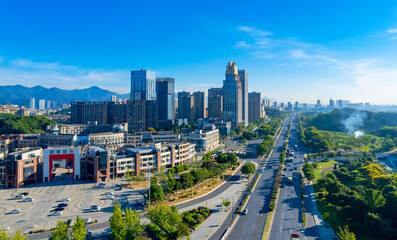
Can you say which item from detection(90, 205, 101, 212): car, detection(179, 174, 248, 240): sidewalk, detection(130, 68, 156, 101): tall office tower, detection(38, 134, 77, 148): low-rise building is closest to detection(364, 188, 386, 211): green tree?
detection(179, 174, 248, 240): sidewalk

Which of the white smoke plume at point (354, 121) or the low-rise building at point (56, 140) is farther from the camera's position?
the white smoke plume at point (354, 121)

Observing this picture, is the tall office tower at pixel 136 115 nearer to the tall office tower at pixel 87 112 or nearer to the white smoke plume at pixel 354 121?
the tall office tower at pixel 87 112

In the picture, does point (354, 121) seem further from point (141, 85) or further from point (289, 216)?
point (289, 216)

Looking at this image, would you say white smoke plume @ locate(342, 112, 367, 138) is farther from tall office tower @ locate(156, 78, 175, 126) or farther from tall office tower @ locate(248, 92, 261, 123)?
tall office tower @ locate(156, 78, 175, 126)

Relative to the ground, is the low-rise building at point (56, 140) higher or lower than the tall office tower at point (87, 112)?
lower

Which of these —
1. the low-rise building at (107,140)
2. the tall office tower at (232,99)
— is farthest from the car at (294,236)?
the tall office tower at (232,99)

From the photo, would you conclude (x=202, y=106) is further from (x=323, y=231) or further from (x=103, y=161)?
(x=323, y=231)
